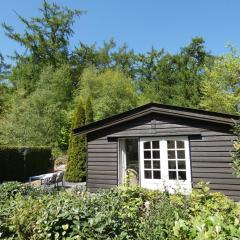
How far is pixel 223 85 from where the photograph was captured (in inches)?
970

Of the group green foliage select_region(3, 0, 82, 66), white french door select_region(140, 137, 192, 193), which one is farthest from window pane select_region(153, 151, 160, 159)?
green foliage select_region(3, 0, 82, 66)

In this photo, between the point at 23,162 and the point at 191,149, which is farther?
the point at 23,162

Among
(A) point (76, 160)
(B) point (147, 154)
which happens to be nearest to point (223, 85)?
(A) point (76, 160)

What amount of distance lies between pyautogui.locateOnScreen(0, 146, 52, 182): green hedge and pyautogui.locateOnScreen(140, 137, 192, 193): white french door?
8.05m

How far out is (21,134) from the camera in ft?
63.4

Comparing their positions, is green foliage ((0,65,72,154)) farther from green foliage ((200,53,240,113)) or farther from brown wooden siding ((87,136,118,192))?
green foliage ((200,53,240,113))

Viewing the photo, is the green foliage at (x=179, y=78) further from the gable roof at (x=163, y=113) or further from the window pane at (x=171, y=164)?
the window pane at (x=171, y=164)

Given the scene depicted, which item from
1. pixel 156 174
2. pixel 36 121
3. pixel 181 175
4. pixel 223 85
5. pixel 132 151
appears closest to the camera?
pixel 181 175

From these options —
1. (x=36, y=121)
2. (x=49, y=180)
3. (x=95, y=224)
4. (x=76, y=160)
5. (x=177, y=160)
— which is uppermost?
(x=36, y=121)

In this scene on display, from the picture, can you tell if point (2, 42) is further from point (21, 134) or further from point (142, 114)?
point (142, 114)

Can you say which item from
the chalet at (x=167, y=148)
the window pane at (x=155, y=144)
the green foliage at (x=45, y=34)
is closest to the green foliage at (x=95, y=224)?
the chalet at (x=167, y=148)

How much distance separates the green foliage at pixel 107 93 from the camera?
2359cm

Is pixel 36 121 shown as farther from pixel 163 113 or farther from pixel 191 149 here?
pixel 191 149

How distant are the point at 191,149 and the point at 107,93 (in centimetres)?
1685
